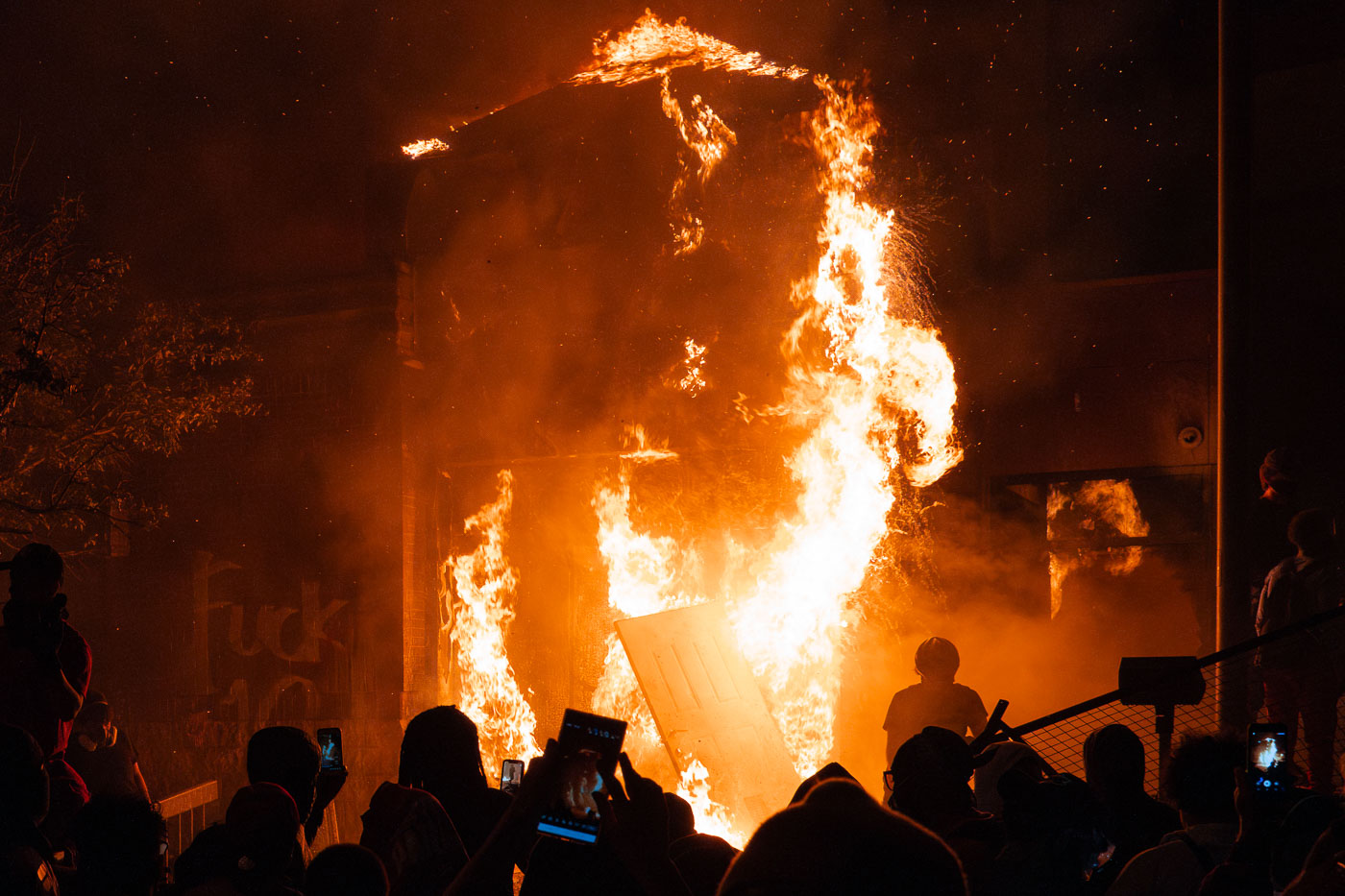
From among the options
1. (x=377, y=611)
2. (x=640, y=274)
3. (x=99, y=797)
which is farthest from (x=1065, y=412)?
(x=99, y=797)

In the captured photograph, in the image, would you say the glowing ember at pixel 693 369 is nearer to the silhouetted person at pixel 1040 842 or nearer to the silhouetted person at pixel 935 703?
the silhouetted person at pixel 935 703

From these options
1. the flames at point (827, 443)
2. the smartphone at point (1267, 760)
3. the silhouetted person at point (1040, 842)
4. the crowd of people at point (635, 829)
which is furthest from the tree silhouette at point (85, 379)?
the smartphone at point (1267, 760)

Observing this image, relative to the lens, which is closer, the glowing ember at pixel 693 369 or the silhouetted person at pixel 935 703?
the silhouetted person at pixel 935 703

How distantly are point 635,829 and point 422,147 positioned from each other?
11.9 m

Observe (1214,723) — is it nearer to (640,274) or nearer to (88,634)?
(640,274)

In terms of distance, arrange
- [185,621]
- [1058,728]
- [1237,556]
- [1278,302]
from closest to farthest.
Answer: [1237,556], [1058,728], [1278,302], [185,621]

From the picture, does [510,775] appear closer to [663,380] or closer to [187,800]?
[187,800]

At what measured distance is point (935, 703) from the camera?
281 inches

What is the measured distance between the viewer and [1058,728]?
9.19 metres

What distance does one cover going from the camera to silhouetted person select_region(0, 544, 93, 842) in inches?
175

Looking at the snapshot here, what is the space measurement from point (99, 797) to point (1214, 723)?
695 cm

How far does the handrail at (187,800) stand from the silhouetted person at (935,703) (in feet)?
19.8

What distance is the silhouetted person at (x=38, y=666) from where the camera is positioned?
444 centimetres

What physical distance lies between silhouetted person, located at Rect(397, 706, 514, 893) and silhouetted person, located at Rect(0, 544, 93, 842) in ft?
5.57
